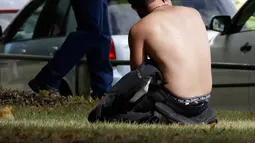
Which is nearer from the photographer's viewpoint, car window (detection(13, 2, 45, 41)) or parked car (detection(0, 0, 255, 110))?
parked car (detection(0, 0, 255, 110))

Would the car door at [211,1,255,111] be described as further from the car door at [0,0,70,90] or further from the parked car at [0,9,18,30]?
the parked car at [0,9,18,30]

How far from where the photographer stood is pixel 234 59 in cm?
1180

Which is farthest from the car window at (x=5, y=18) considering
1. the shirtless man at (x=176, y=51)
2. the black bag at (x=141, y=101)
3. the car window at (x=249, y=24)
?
the black bag at (x=141, y=101)

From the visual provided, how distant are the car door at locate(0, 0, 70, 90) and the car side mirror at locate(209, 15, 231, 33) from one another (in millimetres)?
1910

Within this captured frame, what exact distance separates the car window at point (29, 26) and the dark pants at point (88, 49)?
368cm

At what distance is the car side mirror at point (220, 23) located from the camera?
1184 cm

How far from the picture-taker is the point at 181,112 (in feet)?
22.7

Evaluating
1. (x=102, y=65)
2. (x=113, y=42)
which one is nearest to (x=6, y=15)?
(x=113, y=42)

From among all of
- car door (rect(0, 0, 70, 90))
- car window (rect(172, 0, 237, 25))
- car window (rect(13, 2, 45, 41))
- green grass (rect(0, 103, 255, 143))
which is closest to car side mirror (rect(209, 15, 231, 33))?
car window (rect(172, 0, 237, 25))

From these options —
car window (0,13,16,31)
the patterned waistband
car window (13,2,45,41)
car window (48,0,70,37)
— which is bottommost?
car window (0,13,16,31)

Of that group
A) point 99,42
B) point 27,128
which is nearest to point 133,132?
point 27,128

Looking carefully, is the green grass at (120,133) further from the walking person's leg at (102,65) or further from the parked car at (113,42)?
the parked car at (113,42)

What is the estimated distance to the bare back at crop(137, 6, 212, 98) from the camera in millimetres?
6949

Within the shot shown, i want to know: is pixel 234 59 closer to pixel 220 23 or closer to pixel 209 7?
pixel 220 23
